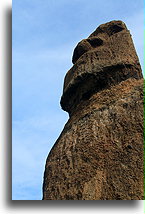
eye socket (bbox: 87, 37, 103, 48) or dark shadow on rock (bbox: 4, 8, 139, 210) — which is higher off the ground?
eye socket (bbox: 87, 37, 103, 48)

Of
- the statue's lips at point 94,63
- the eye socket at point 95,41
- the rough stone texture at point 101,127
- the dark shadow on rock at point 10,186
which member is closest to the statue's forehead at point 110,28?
the rough stone texture at point 101,127

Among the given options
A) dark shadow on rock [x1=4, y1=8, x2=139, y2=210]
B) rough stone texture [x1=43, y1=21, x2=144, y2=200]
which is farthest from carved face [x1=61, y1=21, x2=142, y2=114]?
dark shadow on rock [x1=4, y1=8, x2=139, y2=210]

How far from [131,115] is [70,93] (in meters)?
1.34

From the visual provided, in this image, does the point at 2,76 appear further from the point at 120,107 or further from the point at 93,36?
the point at 93,36

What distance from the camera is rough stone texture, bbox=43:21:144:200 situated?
5.16 meters

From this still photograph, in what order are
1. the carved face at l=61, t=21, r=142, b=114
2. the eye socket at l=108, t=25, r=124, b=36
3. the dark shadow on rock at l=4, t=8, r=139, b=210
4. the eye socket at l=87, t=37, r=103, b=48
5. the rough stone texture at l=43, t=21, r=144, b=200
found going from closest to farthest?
the dark shadow on rock at l=4, t=8, r=139, b=210 < the rough stone texture at l=43, t=21, r=144, b=200 < the carved face at l=61, t=21, r=142, b=114 < the eye socket at l=87, t=37, r=103, b=48 < the eye socket at l=108, t=25, r=124, b=36

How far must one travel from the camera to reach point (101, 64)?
20.5 feet

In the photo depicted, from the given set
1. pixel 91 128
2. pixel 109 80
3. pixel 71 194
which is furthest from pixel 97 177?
pixel 109 80

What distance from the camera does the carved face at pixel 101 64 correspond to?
20.4 feet

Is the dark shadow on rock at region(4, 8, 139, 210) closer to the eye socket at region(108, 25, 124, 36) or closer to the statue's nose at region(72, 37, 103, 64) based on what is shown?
the statue's nose at region(72, 37, 103, 64)

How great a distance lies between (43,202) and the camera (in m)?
Answer: 4.75

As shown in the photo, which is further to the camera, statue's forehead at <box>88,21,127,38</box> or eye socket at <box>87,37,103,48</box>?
statue's forehead at <box>88,21,127,38</box>

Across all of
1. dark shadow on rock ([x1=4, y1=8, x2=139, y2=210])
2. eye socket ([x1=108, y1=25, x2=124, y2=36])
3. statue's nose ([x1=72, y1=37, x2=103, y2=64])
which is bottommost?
dark shadow on rock ([x1=4, y1=8, x2=139, y2=210])

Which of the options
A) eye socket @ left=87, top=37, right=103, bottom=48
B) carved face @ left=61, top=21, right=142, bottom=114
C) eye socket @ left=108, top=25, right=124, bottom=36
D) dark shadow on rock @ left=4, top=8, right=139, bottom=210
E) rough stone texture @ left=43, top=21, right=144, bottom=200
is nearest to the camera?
dark shadow on rock @ left=4, top=8, right=139, bottom=210
